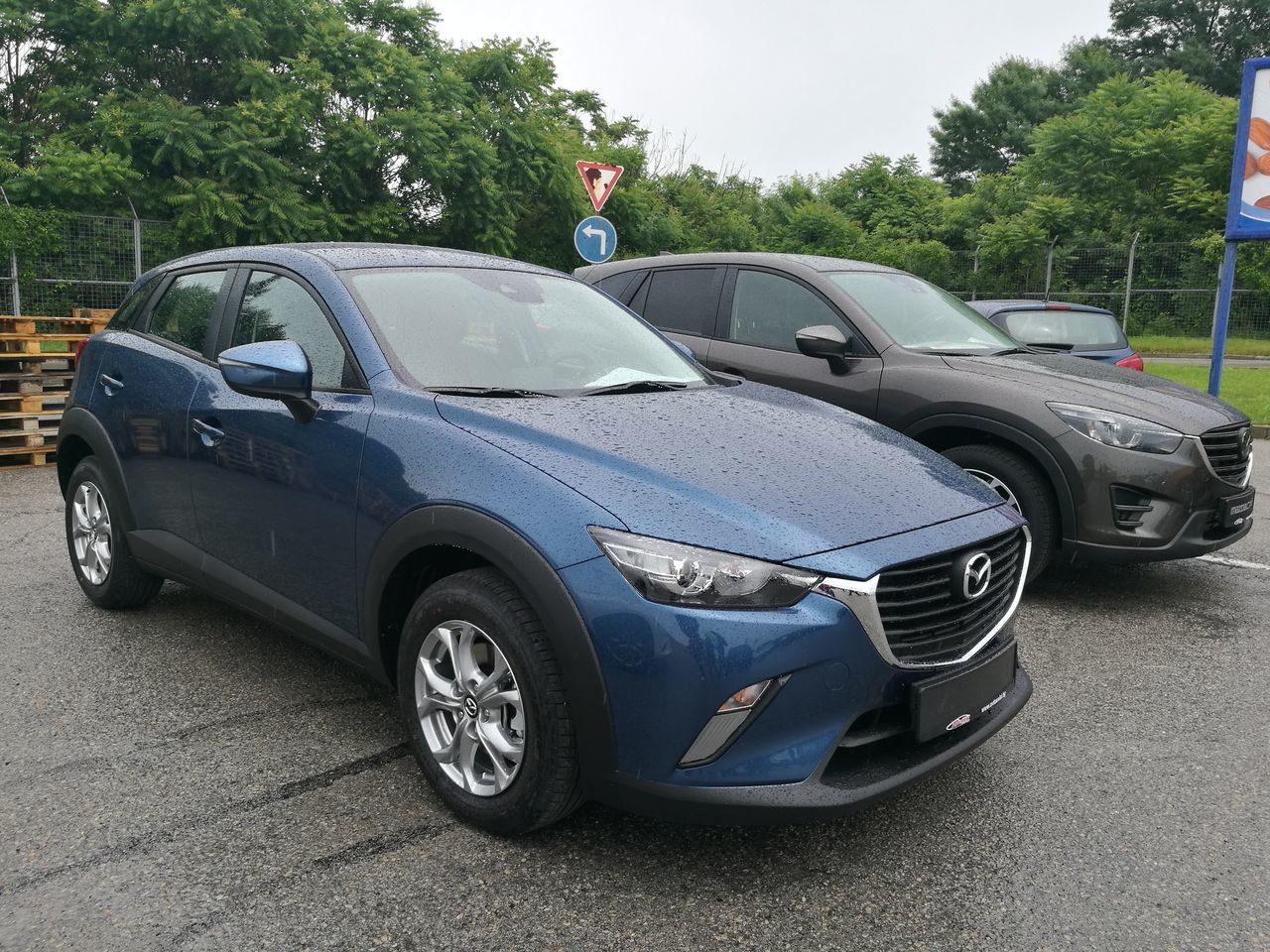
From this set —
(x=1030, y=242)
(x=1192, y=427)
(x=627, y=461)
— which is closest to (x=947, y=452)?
(x=1192, y=427)

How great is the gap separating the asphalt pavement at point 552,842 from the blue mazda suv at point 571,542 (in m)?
0.26

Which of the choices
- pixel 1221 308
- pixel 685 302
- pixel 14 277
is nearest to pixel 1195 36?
pixel 1221 308

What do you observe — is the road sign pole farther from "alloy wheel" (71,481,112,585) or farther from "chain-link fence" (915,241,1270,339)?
"chain-link fence" (915,241,1270,339)

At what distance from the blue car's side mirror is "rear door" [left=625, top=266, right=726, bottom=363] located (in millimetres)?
3143

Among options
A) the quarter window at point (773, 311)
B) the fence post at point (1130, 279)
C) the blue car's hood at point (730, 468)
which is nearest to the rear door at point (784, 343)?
the quarter window at point (773, 311)

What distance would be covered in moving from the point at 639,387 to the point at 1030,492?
2.32 metres

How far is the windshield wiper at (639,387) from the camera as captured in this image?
3262mm

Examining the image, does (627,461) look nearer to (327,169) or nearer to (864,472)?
(864,472)

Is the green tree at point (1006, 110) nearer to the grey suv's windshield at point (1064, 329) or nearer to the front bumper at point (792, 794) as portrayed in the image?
the grey suv's windshield at point (1064, 329)

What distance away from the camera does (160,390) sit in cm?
393

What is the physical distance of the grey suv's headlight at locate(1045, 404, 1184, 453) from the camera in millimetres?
4605

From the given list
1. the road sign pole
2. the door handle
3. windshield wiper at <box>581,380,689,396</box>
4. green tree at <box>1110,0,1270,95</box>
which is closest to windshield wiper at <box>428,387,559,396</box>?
windshield wiper at <box>581,380,689,396</box>

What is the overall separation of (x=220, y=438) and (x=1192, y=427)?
4111 mm

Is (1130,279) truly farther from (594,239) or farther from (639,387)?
(639,387)
